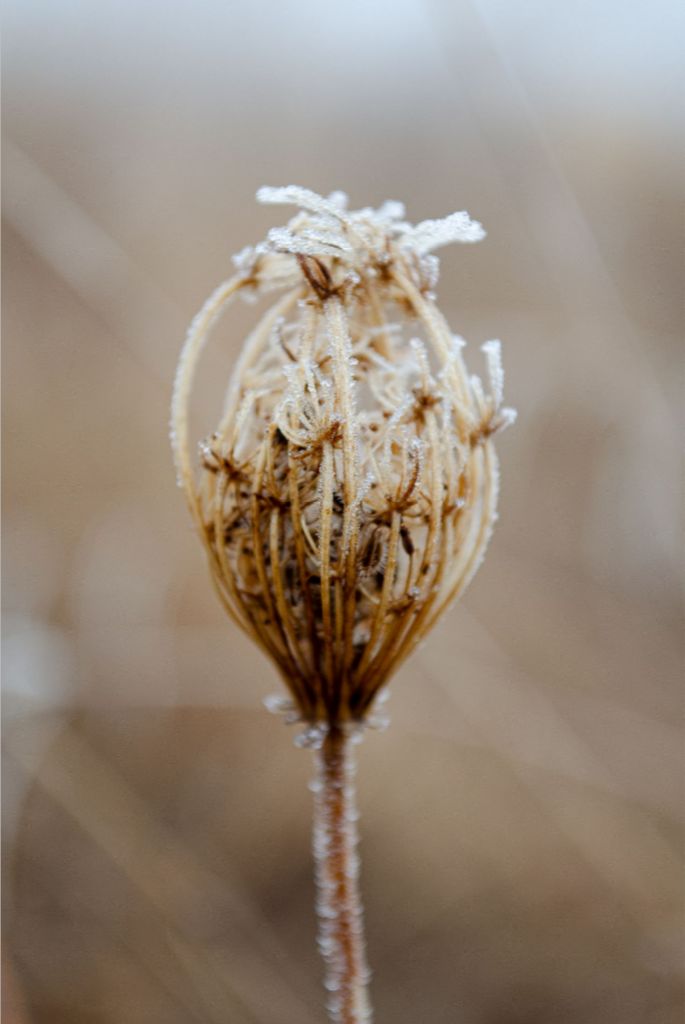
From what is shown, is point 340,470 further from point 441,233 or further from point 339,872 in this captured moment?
point 339,872

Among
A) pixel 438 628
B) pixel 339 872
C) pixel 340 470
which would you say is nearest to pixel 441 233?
pixel 340 470

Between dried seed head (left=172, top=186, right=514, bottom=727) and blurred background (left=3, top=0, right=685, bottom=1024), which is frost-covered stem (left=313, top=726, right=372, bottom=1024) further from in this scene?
blurred background (left=3, top=0, right=685, bottom=1024)

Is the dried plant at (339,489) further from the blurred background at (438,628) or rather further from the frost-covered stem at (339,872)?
the blurred background at (438,628)

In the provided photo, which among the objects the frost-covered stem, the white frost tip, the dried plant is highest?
the white frost tip

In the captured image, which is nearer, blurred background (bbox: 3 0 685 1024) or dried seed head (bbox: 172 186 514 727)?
dried seed head (bbox: 172 186 514 727)

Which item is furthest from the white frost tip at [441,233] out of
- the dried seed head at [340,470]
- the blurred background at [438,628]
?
the blurred background at [438,628]

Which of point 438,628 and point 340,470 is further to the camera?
point 438,628

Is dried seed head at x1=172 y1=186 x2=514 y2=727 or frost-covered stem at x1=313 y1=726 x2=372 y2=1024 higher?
dried seed head at x1=172 y1=186 x2=514 y2=727

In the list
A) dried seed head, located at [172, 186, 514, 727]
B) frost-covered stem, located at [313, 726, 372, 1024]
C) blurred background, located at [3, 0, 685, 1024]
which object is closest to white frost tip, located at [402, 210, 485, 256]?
dried seed head, located at [172, 186, 514, 727]
